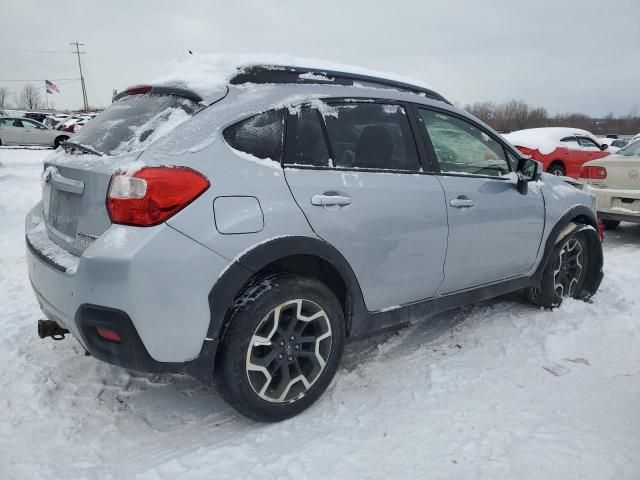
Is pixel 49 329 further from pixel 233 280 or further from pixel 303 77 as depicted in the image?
pixel 303 77

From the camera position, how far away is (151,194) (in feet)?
6.98

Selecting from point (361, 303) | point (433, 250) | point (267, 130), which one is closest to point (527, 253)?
point (433, 250)

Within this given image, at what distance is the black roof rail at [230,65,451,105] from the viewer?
263cm

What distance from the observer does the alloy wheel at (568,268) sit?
13.7 ft

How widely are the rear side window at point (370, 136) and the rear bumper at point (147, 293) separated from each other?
0.99 meters

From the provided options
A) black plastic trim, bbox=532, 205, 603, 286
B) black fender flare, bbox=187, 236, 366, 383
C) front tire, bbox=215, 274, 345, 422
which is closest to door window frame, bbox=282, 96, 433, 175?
black fender flare, bbox=187, 236, 366, 383

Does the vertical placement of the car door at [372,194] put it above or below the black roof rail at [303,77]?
below

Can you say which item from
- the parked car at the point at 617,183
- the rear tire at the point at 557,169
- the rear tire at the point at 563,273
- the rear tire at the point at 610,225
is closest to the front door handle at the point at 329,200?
the rear tire at the point at 563,273

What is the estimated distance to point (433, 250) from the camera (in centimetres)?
305

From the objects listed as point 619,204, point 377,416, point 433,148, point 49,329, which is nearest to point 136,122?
point 49,329

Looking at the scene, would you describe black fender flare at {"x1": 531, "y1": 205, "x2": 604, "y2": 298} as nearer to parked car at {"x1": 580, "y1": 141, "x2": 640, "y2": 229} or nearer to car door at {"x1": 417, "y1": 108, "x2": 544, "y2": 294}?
car door at {"x1": 417, "y1": 108, "x2": 544, "y2": 294}

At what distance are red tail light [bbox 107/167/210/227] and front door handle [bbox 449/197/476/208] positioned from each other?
1640mm

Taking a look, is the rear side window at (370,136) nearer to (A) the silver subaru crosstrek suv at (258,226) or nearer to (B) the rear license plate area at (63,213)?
(A) the silver subaru crosstrek suv at (258,226)

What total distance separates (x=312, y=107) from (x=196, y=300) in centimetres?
121
